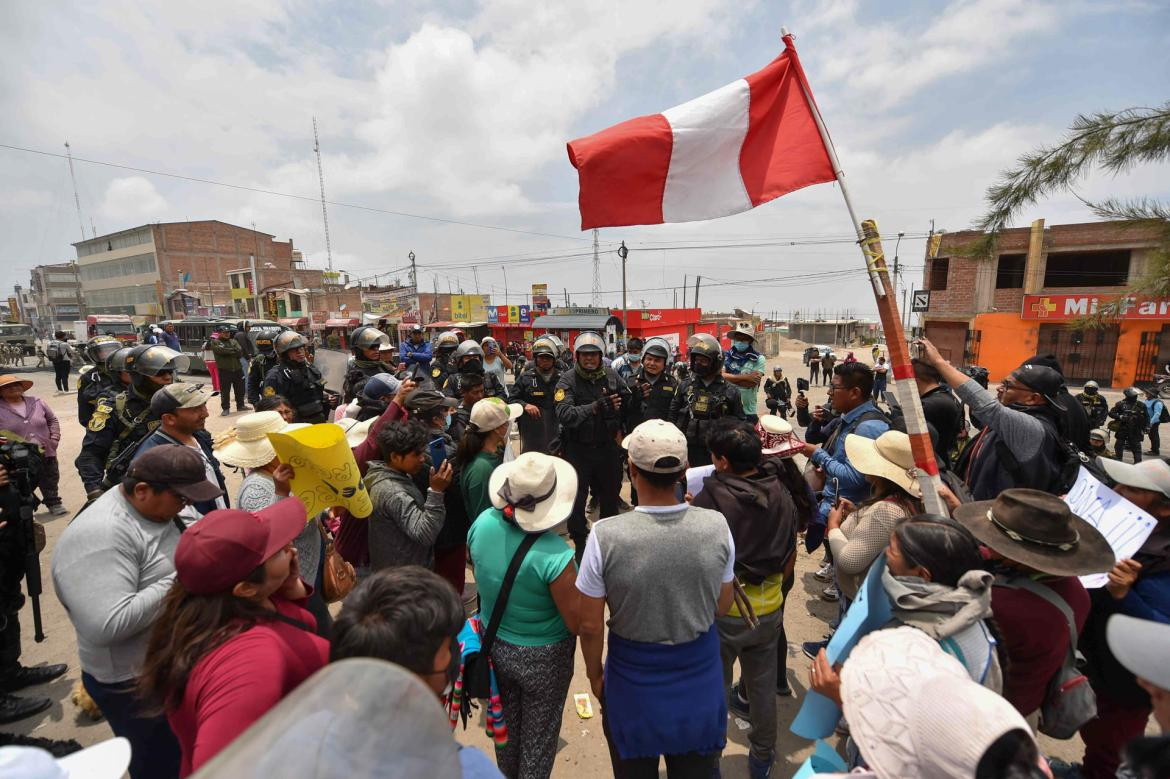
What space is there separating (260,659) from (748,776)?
2597 mm

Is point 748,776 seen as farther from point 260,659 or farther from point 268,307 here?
point 268,307

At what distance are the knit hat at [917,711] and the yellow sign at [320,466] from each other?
222 cm

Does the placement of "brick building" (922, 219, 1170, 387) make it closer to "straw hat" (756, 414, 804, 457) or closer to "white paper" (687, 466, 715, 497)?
"straw hat" (756, 414, 804, 457)

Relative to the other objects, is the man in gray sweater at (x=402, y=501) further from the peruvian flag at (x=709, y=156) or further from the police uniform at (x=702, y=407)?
the police uniform at (x=702, y=407)

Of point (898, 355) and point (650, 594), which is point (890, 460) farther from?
point (650, 594)

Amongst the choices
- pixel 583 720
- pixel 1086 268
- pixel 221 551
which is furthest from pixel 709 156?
Result: pixel 1086 268

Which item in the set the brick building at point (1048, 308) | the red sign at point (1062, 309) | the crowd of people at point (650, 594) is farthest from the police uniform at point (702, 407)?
the red sign at point (1062, 309)

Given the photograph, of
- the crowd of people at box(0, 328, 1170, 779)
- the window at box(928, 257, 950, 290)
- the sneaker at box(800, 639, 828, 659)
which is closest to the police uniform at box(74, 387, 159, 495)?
the crowd of people at box(0, 328, 1170, 779)

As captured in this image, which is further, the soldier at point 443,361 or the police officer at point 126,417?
the soldier at point 443,361

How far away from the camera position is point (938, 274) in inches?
1077

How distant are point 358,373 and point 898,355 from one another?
630 cm

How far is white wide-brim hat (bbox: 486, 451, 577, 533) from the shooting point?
2062mm

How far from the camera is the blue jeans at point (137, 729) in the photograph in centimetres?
204

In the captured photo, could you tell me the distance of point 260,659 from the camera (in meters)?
1.36
